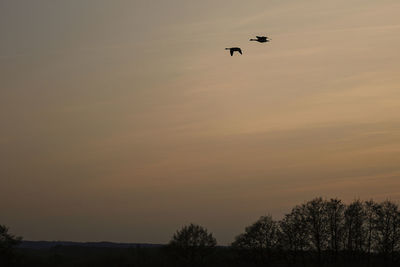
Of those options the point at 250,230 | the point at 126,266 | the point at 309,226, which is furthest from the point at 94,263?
the point at 309,226

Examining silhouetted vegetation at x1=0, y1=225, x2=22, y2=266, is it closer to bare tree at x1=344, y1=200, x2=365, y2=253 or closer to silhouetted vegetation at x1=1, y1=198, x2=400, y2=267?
silhouetted vegetation at x1=1, y1=198, x2=400, y2=267

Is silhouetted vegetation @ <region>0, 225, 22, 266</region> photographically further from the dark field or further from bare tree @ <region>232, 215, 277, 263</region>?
bare tree @ <region>232, 215, 277, 263</region>

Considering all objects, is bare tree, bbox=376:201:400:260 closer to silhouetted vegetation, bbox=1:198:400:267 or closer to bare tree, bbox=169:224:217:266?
silhouetted vegetation, bbox=1:198:400:267

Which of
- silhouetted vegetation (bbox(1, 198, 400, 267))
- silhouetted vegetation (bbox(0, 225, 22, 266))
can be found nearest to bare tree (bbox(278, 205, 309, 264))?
silhouetted vegetation (bbox(1, 198, 400, 267))

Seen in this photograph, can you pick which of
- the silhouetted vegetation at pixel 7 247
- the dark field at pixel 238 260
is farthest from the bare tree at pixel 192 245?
the silhouetted vegetation at pixel 7 247

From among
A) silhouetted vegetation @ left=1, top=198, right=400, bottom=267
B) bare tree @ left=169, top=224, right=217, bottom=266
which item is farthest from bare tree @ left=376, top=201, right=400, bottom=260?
bare tree @ left=169, top=224, right=217, bottom=266

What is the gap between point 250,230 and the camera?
11425 centimetres

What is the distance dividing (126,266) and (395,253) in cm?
4962

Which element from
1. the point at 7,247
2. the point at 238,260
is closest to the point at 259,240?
the point at 238,260

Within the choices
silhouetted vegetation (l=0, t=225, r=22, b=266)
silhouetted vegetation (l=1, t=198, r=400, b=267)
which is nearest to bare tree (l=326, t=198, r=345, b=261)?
silhouetted vegetation (l=1, t=198, r=400, b=267)

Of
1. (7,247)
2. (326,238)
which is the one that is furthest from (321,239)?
(7,247)

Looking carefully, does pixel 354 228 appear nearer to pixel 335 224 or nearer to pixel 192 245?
pixel 335 224

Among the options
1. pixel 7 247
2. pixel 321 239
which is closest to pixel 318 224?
pixel 321 239

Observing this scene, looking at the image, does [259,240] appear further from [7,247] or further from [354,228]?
[7,247]
